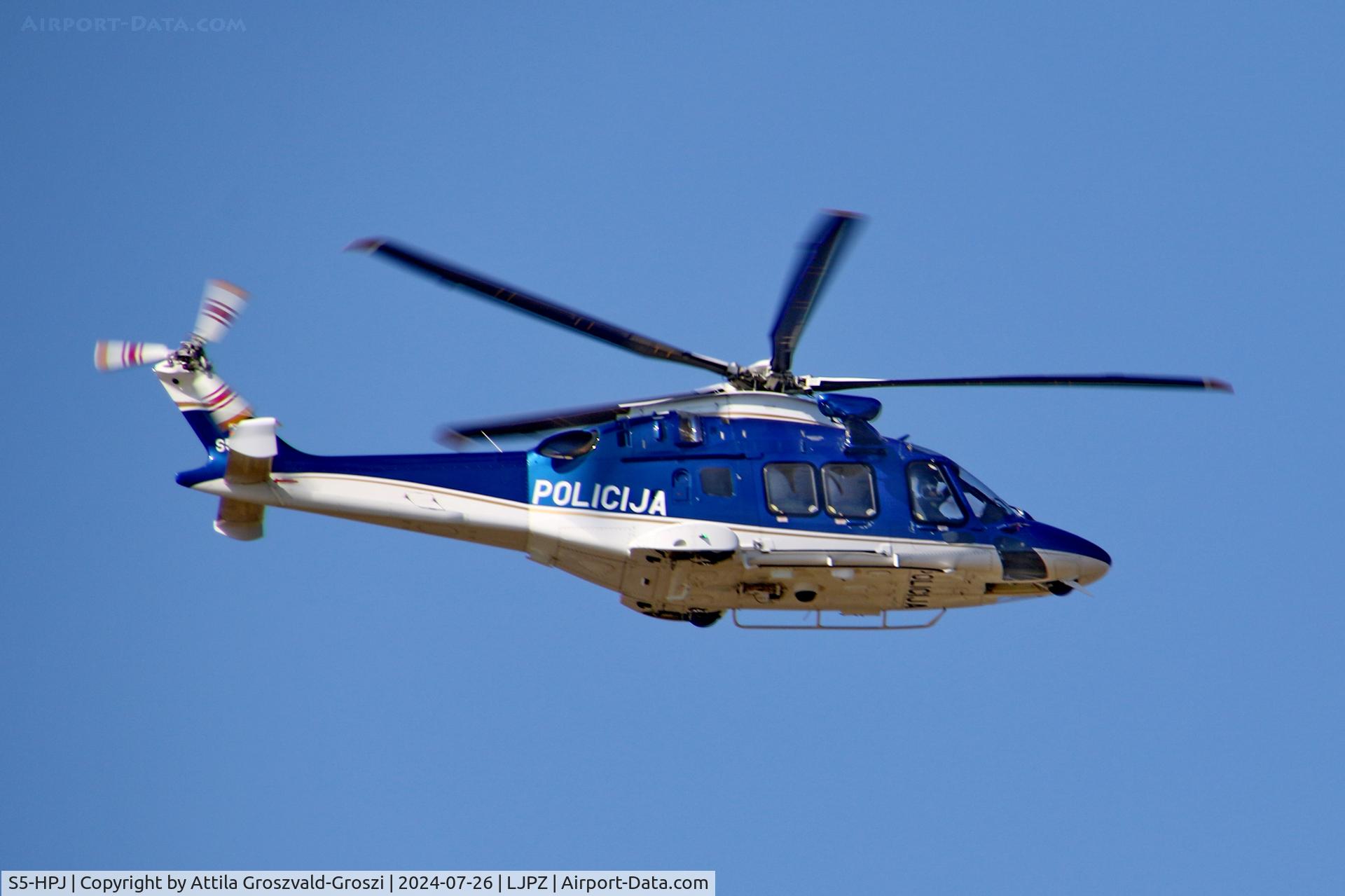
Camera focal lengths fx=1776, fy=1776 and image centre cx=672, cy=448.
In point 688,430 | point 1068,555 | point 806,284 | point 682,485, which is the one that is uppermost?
point 806,284

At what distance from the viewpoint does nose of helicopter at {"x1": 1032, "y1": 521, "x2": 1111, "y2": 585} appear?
68.1 feet

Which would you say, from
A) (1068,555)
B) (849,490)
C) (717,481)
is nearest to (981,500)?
(1068,555)

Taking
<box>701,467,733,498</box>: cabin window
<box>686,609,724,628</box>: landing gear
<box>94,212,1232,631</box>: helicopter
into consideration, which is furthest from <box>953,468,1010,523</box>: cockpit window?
<box>686,609,724,628</box>: landing gear

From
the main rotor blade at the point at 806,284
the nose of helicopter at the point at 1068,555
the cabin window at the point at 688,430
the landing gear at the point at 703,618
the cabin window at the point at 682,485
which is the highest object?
the main rotor blade at the point at 806,284

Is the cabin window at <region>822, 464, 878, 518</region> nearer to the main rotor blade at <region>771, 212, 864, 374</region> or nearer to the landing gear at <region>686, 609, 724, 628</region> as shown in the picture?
the main rotor blade at <region>771, 212, 864, 374</region>

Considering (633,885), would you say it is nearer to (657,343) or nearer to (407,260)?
(657,343)

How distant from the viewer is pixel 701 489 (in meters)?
19.5

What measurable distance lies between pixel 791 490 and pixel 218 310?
6.50 m

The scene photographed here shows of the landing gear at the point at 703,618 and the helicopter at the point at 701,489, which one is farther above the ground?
the helicopter at the point at 701,489

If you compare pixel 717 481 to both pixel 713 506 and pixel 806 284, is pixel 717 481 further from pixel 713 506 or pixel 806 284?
pixel 806 284

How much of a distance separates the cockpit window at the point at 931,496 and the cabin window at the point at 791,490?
123 cm

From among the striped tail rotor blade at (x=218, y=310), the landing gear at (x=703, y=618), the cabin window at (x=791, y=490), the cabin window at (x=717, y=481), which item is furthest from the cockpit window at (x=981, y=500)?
the striped tail rotor blade at (x=218, y=310)

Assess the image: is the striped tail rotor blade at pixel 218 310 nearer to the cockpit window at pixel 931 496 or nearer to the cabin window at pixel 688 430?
the cabin window at pixel 688 430

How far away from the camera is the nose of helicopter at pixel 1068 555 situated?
818 inches
